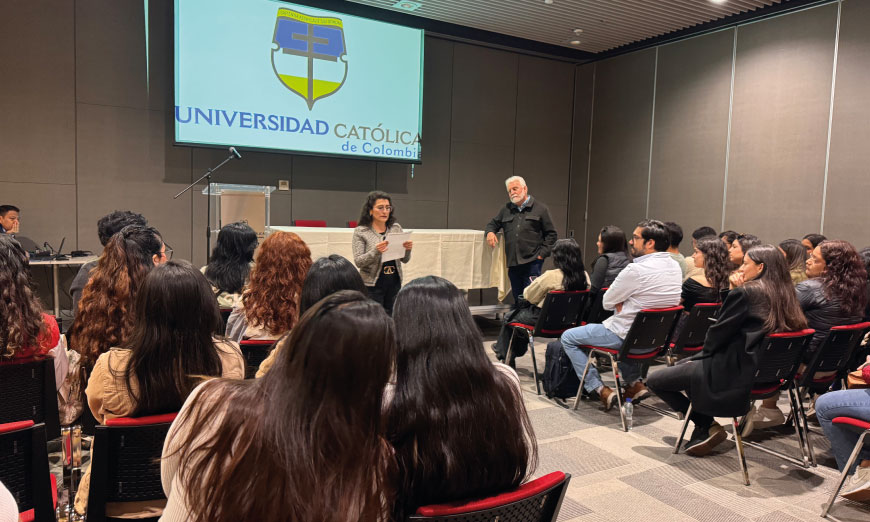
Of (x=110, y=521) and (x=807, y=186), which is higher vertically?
(x=807, y=186)

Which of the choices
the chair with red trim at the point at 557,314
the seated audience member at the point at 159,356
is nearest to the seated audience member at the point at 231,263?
the seated audience member at the point at 159,356

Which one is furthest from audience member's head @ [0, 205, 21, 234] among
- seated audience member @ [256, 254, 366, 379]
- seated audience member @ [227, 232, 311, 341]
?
seated audience member @ [256, 254, 366, 379]

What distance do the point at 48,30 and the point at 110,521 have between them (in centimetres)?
633

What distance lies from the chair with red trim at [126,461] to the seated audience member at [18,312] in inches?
36.0

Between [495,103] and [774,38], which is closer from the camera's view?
[774,38]

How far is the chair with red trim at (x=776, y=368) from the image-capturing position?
316cm

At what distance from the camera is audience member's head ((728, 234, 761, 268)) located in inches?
183

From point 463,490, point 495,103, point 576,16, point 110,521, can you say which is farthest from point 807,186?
point 110,521

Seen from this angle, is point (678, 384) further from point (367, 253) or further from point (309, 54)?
point (309, 54)

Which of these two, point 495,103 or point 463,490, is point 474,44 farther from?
point 463,490

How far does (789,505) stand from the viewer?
9.61 feet

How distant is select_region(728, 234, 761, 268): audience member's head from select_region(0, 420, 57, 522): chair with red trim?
4684 millimetres

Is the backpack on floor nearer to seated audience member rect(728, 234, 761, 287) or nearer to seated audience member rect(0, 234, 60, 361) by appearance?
seated audience member rect(728, 234, 761, 287)

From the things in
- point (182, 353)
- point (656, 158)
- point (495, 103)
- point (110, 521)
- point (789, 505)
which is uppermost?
point (495, 103)
